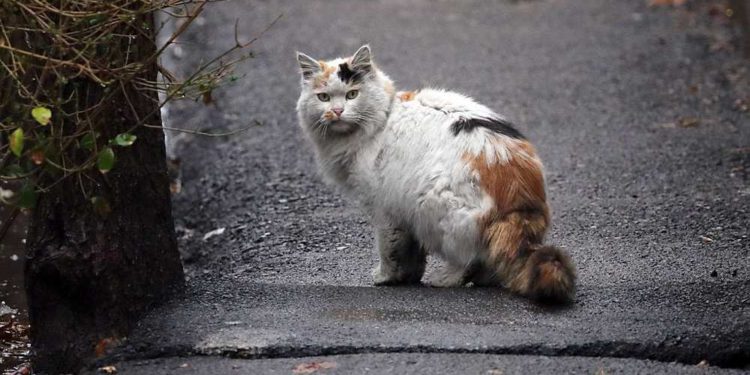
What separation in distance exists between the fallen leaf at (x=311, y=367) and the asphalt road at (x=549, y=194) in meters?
0.05

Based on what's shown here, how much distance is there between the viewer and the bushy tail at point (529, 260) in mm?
4668

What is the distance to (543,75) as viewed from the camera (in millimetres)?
10547

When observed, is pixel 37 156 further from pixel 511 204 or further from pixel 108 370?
pixel 511 204

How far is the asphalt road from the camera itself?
14.6 ft

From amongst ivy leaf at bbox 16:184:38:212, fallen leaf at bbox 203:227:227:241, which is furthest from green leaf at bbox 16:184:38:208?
fallen leaf at bbox 203:227:227:241

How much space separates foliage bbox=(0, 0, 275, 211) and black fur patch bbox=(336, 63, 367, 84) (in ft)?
2.63

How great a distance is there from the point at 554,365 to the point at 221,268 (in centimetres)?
268

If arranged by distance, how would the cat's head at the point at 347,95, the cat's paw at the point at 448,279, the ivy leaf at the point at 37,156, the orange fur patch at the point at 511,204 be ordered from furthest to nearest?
the cat's head at the point at 347,95
the cat's paw at the point at 448,279
the orange fur patch at the point at 511,204
the ivy leaf at the point at 37,156

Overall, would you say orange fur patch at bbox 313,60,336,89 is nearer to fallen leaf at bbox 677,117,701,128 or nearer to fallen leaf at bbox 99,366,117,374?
fallen leaf at bbox 99,366,117,374

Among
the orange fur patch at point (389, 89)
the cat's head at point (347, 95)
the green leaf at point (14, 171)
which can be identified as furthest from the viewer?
the orange fur patch at point (389, 89)

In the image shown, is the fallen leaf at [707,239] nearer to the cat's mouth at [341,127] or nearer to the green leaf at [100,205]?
the cat's mouth at [341,127]

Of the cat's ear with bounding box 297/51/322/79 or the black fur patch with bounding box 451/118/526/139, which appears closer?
the black fur patch with bounding box 451/118/526/139

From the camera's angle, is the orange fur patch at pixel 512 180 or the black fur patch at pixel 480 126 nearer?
the orange fur patch at pixel 512 180

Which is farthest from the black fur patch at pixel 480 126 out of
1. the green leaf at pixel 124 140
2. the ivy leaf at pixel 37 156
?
the ivy leaf at pixel 37 156
